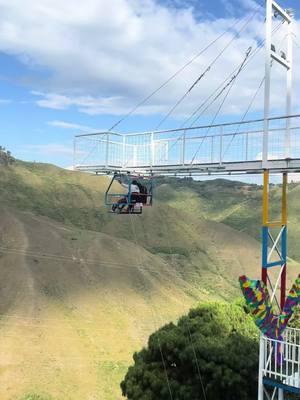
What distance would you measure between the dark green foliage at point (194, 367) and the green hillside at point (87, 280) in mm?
12273

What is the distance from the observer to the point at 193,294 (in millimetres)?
64938

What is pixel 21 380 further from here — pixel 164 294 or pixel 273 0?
pixel 273 0

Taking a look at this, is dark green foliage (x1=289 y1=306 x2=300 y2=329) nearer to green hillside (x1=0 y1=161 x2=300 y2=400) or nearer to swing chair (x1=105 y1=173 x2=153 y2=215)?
swing chair (x1=105 y1=173 x2=153 y2=215)

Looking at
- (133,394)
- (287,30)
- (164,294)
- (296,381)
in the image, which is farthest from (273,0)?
(164,294)

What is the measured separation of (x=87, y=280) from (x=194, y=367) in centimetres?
3144

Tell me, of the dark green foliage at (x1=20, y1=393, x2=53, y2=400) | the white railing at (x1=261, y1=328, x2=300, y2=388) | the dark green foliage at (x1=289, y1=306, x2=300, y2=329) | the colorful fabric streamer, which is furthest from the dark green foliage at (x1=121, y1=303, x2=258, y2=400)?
the dark green foliage at (x1=20, y1=393, x2=53, y2=400)

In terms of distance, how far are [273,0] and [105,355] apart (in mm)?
33406

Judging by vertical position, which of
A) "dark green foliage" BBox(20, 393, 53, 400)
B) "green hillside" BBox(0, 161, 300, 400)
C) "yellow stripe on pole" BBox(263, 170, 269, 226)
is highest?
"yellow stripe on pole" BBox(263, 170, 269, 226)

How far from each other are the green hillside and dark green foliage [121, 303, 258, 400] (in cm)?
1227

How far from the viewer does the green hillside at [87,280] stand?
3791 centimetres

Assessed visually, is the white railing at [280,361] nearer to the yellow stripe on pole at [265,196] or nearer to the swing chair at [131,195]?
the yellow stripe on pole at [265,196]

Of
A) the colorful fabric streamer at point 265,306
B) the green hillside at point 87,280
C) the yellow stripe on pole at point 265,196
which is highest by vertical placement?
the yellow stripe on pole at point 265,196

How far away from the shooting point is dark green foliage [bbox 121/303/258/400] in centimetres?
2255

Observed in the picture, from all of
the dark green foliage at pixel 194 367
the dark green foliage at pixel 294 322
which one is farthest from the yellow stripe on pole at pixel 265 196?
the dark green foliage at pixel 194 367
